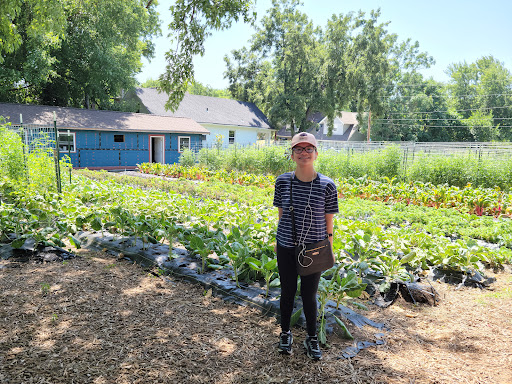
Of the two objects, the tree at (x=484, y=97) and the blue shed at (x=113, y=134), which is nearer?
the blue shed at (x=113, y=134)

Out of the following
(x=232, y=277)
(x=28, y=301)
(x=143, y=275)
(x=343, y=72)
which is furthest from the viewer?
(x=343, y=72)

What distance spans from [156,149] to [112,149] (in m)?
3.87

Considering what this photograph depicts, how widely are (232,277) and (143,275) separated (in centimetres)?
115

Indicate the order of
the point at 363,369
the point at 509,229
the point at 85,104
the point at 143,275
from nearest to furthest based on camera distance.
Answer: the point at 363,369
the point at 143,275
the point at 509,229
the point at 85,104

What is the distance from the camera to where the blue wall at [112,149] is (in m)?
21.2

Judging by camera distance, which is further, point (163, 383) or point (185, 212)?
point (185, 212)

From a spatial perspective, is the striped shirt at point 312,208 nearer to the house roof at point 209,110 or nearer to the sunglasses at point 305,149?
the sunglasses at point 305,149

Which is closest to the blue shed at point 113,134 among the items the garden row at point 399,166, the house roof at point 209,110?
the house roof at point 209,110

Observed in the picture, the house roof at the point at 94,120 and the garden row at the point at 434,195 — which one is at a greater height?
the house roof at the point at 94,120

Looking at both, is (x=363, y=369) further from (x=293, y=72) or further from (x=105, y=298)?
(x=293, y=72)

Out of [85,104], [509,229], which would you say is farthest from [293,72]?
[509,229]

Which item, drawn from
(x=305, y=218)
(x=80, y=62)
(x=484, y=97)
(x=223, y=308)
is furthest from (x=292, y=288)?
(x=484, y=97)

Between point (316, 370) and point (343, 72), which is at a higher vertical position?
point (343, 72)

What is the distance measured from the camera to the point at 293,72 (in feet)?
113
